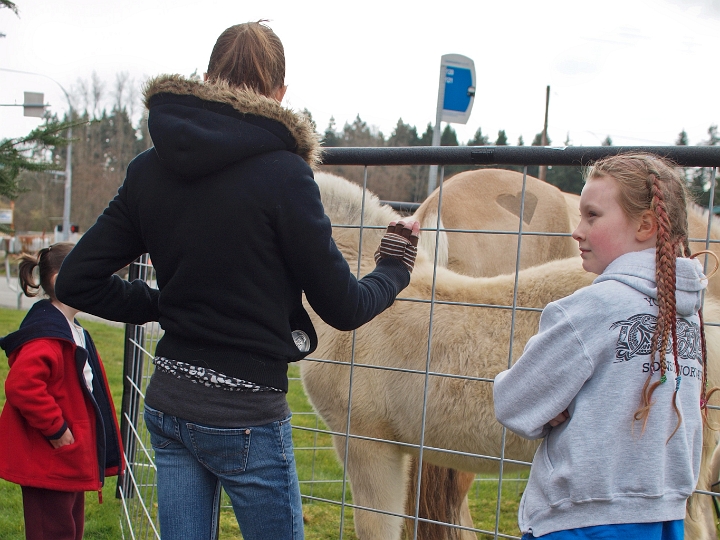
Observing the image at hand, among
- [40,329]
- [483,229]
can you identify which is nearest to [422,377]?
[40,329]

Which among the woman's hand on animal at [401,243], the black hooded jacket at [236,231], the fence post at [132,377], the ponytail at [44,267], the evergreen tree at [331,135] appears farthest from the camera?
the evergreen tree at [331,135]

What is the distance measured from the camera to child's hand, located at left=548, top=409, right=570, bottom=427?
1348 mm

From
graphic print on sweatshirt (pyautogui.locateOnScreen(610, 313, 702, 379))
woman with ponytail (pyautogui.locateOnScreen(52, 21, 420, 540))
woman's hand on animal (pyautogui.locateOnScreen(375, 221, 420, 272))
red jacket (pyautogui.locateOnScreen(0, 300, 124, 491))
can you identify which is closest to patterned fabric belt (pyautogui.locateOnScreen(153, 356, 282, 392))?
woman with ponytail (pyautogui.locateOnScreen(52, 21, 420, 540))

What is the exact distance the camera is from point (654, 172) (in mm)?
1359

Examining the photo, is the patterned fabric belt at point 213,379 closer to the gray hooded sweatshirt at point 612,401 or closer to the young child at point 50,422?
the gray hooded sweatshirt at point 612,401

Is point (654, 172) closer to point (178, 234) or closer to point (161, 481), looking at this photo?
point (178, 234)

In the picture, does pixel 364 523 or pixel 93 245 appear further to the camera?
pixel 364 523

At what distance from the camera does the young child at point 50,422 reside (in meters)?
2.48

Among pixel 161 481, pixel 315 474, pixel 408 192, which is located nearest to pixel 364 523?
pixel 161 481

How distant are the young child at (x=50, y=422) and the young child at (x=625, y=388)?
6.30ft

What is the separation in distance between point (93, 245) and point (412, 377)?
5.04 ft

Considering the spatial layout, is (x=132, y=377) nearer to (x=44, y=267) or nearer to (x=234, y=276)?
(x=44, y=267)

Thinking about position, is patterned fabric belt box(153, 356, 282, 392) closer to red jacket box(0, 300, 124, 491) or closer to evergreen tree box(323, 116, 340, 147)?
red jacket box(0, 300, 124, 491)

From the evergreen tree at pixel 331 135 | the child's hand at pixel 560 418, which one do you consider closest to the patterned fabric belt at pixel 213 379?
the child's hand at pixel 560 418
